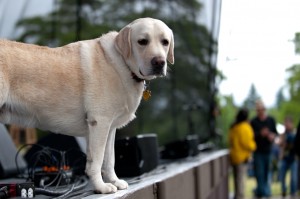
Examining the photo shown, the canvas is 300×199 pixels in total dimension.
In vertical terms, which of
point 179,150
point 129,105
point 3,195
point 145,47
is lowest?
point 179,150


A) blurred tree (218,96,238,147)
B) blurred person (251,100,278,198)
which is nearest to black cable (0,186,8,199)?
blurred person (251,100,278,198)

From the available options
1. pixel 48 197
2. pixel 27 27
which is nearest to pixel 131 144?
pixel 48 197

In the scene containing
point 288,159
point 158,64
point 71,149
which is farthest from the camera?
point 288,159

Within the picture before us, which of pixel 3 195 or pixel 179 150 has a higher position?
pixel 3 195

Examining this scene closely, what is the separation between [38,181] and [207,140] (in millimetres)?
11215

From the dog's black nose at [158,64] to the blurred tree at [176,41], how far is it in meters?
7.51

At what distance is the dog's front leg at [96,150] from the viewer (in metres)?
4.09

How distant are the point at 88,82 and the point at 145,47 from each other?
15.5 inches

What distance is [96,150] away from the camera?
4.11 metres

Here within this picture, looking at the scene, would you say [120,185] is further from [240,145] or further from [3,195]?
[240,145]

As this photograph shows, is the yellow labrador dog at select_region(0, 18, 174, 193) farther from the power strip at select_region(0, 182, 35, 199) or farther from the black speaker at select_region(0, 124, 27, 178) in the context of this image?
the black speaker at select_region(0, 124, 27, 178)

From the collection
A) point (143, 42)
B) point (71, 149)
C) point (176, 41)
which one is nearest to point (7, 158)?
point (71, 149)

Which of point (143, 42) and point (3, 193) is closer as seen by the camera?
point (143, 42)

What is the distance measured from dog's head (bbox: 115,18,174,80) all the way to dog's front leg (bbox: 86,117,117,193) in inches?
14.9
